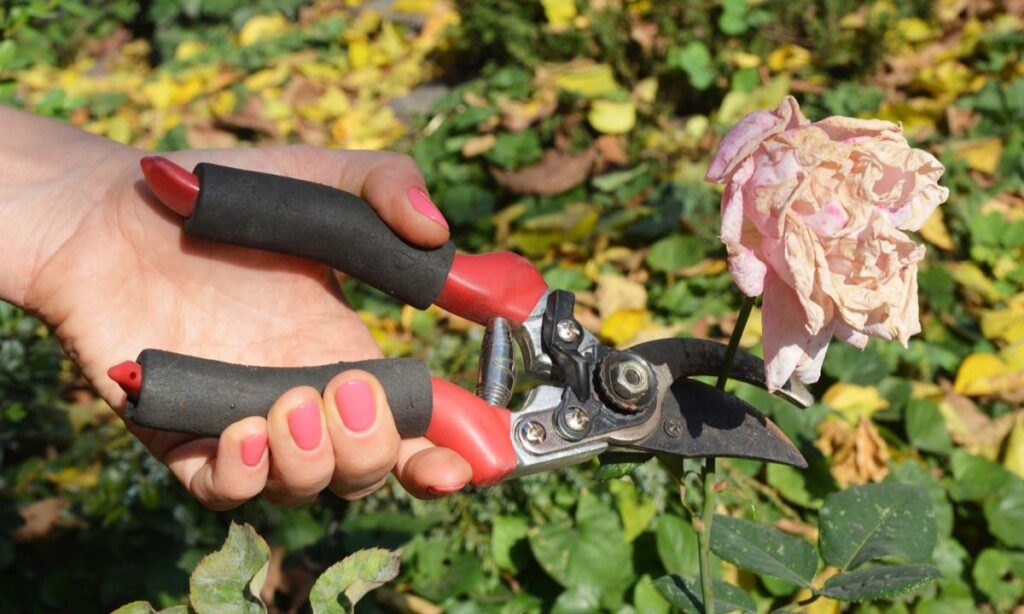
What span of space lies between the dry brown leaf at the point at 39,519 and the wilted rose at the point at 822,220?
7.09 ft

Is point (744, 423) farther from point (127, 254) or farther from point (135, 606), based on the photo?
point (127, 254)

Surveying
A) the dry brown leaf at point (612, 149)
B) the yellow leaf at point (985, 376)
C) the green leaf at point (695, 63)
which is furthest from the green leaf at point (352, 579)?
the green leaf at point (695, 63)

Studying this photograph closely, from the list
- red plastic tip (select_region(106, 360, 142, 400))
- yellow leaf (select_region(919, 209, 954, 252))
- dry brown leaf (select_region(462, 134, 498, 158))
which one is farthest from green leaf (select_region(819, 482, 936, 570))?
dry brown leaf (select_region(462, 134, 498, 158))

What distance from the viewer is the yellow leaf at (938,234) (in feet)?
10.1

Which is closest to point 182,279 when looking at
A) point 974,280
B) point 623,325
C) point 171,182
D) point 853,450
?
point 171,182

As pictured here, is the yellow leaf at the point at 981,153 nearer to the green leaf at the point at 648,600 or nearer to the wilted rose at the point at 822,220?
the green leaf at the point at 648,600

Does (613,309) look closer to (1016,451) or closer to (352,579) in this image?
(1016,451)

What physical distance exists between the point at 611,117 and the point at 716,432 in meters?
2.08

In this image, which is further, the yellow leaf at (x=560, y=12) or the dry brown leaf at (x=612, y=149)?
the yellow leaf at (x=560, y=12)

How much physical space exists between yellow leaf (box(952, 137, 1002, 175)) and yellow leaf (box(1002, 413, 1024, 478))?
102cm

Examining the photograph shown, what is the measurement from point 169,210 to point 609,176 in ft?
5.84

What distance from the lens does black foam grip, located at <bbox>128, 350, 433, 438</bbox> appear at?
1496 millimetres

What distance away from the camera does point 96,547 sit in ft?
8.72

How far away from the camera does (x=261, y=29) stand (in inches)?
205
